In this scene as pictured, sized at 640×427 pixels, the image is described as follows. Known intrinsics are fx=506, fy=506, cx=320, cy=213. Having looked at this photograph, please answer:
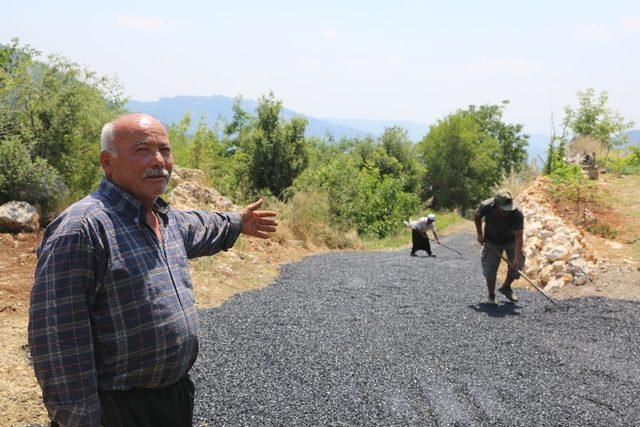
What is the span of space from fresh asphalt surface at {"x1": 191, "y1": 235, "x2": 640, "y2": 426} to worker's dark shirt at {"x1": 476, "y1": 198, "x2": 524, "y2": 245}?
3.03 ft

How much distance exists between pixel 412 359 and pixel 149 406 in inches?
127

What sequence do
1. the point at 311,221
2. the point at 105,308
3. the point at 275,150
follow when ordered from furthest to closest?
the point at 275,150 < the point at 311,221 < the point at 105,308

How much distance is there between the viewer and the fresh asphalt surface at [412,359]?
3715mm

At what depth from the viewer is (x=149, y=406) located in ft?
6.08

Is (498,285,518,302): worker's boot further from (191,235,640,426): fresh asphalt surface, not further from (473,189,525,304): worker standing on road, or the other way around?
(191,235,640,426): fresh asphalt surface

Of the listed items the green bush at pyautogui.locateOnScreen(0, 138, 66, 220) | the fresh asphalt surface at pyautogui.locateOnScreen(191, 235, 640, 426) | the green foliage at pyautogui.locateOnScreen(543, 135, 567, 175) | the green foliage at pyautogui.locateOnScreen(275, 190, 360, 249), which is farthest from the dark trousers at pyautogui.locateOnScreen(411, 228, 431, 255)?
the green bush at pyautogui.locateOnScreen(0, 138, 66, 220)

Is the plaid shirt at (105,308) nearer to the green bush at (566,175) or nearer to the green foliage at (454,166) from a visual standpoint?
the green bush at (566,175)

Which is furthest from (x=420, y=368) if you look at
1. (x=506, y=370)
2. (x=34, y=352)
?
(x=34, y=352)

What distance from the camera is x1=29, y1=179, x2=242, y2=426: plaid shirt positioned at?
1.58 m

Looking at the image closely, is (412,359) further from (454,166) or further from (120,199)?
(454,166)

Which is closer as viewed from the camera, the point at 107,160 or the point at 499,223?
the point at 107,160

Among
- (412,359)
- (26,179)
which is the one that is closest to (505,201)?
(412,359)

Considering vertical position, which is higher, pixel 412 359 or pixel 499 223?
pixel 499 223

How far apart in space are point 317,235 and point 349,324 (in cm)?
807
